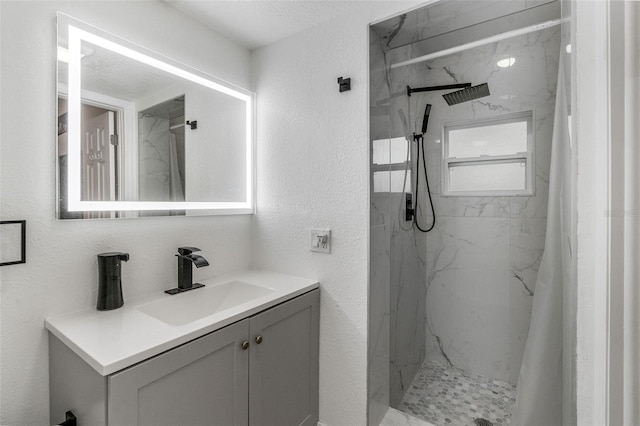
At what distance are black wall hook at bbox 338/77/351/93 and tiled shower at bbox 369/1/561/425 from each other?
0.39 feet

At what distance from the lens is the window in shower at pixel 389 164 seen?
1498 mm

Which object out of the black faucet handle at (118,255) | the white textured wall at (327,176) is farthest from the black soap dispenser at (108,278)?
the white textured wall at (327,176)

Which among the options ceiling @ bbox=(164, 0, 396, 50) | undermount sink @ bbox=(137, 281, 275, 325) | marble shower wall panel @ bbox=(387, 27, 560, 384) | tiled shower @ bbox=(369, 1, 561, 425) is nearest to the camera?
undermount sink @ bbox=(137, 281, 275, 325)

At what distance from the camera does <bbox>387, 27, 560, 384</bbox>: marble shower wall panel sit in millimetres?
1840

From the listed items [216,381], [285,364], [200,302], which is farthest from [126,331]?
[285,364]

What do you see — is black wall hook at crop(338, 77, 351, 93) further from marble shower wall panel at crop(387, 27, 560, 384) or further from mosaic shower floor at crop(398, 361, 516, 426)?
mosaic shower floor at crop(398, 361, 516, 426)

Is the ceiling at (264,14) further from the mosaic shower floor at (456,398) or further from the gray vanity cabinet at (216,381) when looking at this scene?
the mosaic shower floor at (456,398)

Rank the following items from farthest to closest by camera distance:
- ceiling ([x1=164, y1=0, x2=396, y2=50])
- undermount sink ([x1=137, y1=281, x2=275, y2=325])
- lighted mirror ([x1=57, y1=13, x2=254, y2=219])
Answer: ceiling ([x1=164, y1=0, x2=396, y2=50])
undermount sink ([x1=137, y1=281, x2=275, y2=325])
lighted mirror ([x1=57, y1=13, x2=254, y2=219])

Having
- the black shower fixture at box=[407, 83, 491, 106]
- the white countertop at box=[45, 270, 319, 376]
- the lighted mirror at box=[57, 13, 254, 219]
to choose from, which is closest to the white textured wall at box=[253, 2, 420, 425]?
the lighted mirror at box=[57, 13, 254, 219]

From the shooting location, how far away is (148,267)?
1.38 meters

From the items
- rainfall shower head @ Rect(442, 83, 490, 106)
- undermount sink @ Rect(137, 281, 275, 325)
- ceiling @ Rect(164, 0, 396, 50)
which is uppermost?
ceiling @ Rect(164, 0, 396, 50)

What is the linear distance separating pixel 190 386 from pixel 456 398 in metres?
1.67

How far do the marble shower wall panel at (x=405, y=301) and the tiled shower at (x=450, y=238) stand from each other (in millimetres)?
11

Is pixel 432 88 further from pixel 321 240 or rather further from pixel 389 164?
pixel 321 240
